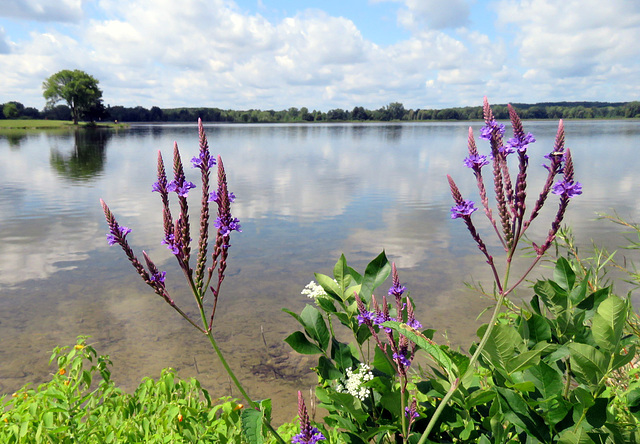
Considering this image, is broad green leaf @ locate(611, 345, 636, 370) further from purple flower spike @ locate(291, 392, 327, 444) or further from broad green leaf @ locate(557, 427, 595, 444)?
purple flower spike @ locate(291, 392, 327, 444)

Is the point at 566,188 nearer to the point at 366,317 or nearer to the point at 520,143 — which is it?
the point at 520,143

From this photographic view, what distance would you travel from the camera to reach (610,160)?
3028 cm

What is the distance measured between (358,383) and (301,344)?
35cm

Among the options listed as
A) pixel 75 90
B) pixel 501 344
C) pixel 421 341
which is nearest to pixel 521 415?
pixel 501 344

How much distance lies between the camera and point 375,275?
218 cm

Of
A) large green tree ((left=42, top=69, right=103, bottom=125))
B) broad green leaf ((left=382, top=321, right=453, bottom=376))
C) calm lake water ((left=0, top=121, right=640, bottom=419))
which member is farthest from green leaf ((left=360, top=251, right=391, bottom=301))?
large green tree ((left=42, top=69, right=103, bottom=125))

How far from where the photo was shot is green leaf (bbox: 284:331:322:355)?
2127 mm

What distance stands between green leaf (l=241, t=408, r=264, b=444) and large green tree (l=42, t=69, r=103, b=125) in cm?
12489

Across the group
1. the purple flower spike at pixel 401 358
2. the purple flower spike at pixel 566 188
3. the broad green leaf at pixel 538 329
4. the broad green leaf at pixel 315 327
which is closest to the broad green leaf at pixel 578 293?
the broad green leaf at pixel 538 329

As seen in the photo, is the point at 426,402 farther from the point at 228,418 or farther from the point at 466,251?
the point at 466,251

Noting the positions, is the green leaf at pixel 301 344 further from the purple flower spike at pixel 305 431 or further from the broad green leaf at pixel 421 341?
the broad green leaf at pixel 421 341

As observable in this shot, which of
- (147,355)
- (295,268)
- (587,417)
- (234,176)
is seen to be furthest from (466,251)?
(234,176)

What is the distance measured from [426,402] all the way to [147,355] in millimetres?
5424

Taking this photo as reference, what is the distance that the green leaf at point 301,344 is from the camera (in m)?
2.13
